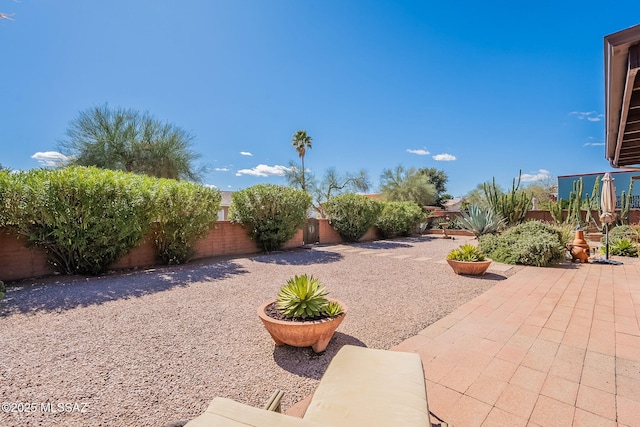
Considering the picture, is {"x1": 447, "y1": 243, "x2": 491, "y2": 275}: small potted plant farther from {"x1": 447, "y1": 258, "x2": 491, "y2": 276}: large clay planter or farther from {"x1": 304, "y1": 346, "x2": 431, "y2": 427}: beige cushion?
{"x1": 304, "y1": 346, "x2": 431, "y2": 427}: beige cushion

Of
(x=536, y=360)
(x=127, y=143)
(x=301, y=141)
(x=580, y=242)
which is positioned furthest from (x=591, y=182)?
(x=127, y=143)

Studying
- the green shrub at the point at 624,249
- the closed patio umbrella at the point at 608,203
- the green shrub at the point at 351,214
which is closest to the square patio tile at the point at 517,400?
the closed patio umbrella at the point at 608,203

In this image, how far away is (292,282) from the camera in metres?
3.12

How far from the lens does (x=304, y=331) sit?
2.83m

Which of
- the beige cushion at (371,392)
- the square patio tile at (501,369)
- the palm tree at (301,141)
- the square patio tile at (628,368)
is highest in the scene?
the palm tree at (301,141)

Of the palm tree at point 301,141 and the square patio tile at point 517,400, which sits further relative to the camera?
the palm tree at point 301,141

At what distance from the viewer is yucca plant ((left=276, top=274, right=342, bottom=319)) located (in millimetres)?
2959

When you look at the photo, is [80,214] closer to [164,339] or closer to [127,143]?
[164,339]

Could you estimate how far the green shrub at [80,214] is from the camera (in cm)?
570

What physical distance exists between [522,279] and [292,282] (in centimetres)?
593

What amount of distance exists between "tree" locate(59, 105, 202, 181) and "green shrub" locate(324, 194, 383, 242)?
9.48m

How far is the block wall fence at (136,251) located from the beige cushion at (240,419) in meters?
7.60

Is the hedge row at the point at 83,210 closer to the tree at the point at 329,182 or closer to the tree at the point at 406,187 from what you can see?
the tree at the point at 329,182

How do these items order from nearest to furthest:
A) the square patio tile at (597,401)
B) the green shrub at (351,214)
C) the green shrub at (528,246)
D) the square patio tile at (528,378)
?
the square patio tile at (597,401)
the square patio tile at (528,378)
the green shrub at (528,246)
the green shrub at (351,214)
